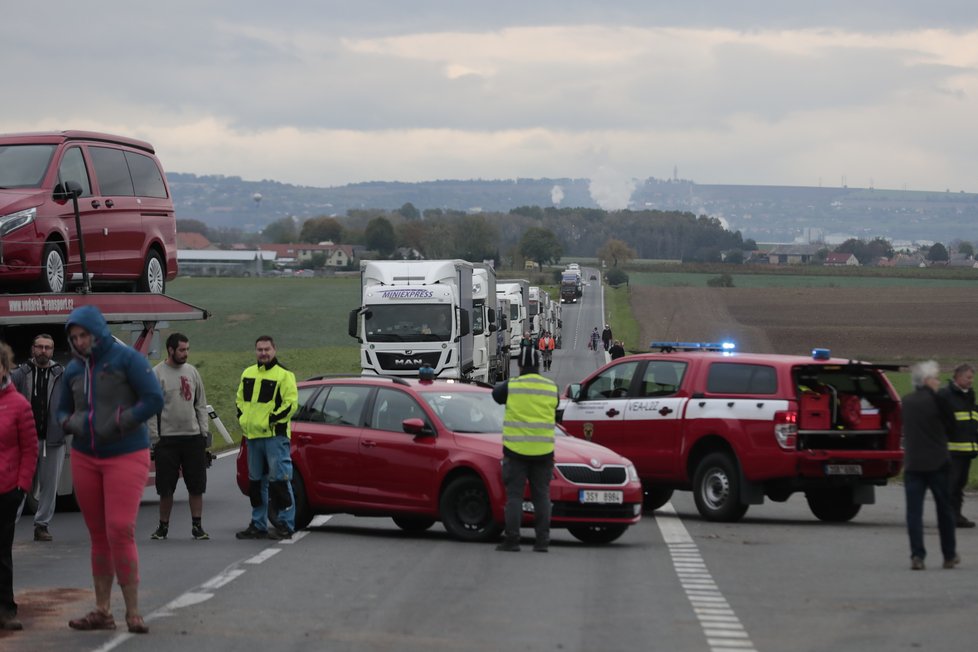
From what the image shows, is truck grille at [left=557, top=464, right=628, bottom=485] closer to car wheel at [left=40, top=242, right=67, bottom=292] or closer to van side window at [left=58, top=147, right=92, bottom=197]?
car wheel at [left=40, top=242, right=67, bottom=292]

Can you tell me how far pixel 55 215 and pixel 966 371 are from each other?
9.45 meters

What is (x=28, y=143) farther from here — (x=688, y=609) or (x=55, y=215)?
(x=688, y=609)

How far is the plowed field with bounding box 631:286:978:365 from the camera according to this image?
250 ft

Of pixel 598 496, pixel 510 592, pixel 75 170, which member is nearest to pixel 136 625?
pixel 510 592

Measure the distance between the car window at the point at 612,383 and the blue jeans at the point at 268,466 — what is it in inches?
194

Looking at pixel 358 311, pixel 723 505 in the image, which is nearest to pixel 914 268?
pixel 358 311

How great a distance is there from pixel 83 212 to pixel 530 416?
638 cm

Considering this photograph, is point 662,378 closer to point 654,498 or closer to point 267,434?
point 654,498

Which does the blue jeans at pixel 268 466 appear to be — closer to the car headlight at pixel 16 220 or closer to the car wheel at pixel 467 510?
the car wheel at pixel 467 510

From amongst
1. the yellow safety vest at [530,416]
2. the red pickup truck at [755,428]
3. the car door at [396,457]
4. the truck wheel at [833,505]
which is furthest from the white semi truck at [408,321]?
the yellow safety vest at [530,416]

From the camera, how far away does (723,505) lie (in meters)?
16.9

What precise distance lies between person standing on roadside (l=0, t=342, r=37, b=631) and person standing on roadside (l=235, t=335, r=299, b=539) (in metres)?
4.75

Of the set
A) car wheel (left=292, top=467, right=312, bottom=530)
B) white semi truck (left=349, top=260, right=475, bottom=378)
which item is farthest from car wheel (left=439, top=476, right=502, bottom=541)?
white semi truck (left=349, top=260, right=475, bottom=378)

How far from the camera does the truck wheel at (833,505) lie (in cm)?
1750
